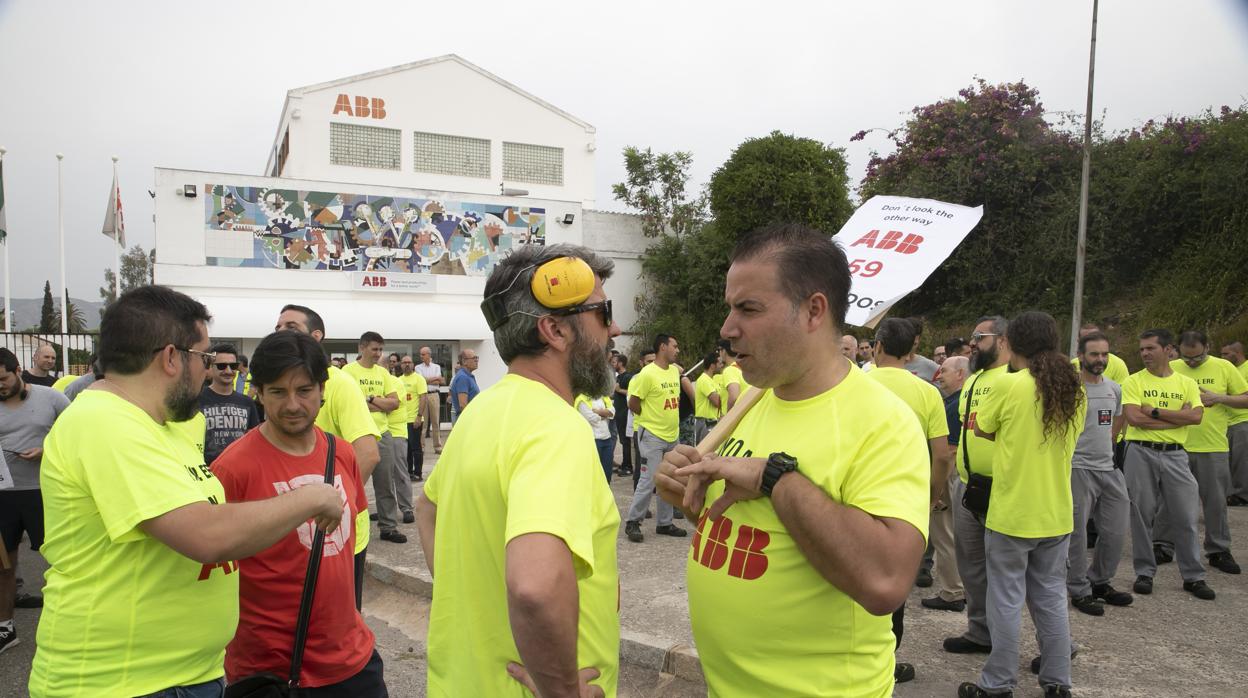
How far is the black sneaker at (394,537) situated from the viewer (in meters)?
8.38

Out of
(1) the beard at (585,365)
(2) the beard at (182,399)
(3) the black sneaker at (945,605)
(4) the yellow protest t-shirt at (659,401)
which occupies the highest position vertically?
(1) the beard at (585,365)

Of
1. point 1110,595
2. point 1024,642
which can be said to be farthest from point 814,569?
point 1110,595

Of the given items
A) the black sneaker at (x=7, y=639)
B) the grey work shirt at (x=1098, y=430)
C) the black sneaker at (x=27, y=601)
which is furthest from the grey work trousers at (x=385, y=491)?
the grey work shirt at (x=1098, y=430)

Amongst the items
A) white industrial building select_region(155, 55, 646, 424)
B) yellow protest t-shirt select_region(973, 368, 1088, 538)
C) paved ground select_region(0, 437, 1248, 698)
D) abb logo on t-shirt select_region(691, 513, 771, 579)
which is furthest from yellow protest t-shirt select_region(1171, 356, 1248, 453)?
white industrial building select_region(155, 55, 646, 424)

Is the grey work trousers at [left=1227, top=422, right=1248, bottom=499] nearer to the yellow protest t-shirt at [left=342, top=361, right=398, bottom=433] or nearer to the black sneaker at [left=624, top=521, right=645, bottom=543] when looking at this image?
the black sneaker at [left=624, top=521, right=645, bottom=543]

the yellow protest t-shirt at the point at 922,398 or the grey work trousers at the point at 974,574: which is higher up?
the yellow protest t-shirt at the point at 922,398

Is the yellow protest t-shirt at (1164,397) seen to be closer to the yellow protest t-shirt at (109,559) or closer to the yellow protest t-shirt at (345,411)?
the yellow protest t-shirt at (345,411)

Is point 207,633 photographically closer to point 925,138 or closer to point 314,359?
point 314,359

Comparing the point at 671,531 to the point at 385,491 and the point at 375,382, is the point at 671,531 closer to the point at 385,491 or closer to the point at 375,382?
the point at 385,491

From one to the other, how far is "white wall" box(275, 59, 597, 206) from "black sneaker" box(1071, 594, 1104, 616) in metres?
23.3

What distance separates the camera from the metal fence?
58.9ft

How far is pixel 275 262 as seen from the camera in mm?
21969

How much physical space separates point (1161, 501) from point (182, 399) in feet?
26.8

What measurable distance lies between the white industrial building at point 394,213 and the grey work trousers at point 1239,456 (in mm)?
17741
